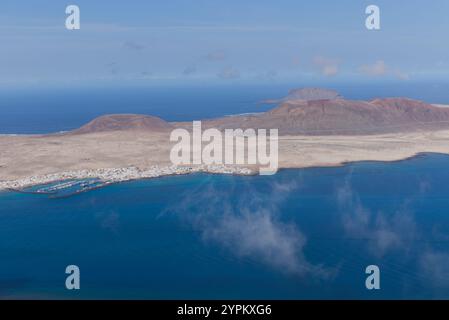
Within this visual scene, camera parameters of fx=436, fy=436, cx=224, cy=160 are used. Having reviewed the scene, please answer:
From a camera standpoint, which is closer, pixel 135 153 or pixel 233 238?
pixel 233 238

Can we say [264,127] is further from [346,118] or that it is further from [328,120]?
[346,118]

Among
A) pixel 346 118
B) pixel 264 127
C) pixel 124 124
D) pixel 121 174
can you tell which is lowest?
pixel 121 174

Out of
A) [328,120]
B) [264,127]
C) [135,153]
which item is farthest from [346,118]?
[135,153]

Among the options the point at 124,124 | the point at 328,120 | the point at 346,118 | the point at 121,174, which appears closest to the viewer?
the point at 121,174

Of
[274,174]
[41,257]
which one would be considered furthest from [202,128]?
[41,257]

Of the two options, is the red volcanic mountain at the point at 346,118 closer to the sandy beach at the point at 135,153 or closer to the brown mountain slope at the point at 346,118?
the brown mountain slope at the point at 346,118

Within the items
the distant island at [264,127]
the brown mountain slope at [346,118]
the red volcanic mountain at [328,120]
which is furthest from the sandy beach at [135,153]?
the brown mountain slope at [346,118]
